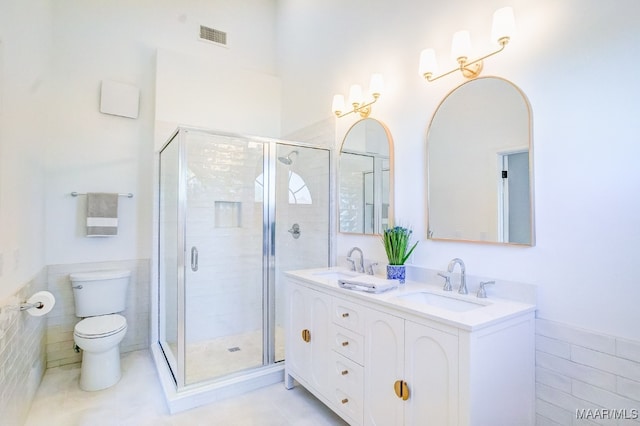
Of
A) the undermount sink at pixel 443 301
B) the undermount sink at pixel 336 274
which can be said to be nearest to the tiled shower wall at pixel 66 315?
the undermount sink at pixel 336 274

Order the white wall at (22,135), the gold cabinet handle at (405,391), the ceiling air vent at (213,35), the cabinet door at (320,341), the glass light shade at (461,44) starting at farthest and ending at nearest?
the ceiling air vent at (213,35), the cabinet door at (320,341), the glass light shade at (461,44), the white wall at (22,135), the gold cabinet handle at (405,391)

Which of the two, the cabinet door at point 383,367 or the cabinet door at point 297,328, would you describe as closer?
the cabinet door at point 383,367

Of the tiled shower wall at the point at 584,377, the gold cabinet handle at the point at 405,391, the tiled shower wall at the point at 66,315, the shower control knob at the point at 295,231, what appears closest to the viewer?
the tiled shower wall at the point at 584,377

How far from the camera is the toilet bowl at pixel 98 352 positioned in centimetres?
240

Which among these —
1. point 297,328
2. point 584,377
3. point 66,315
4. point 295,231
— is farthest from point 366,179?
point 66,315

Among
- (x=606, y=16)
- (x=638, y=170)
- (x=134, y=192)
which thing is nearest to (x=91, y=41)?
(x=134, y=192)

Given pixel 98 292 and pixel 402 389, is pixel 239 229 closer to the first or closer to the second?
pixel 98 292

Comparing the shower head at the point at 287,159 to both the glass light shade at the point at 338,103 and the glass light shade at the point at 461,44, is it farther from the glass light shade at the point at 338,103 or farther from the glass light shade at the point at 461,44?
the glass light shade at the point at 461,44

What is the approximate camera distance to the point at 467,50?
177 cm

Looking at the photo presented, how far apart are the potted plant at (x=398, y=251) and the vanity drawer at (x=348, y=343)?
457 mm

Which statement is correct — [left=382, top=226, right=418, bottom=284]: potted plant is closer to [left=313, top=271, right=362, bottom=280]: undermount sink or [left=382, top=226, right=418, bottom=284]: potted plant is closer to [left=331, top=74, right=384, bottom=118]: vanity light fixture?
[left=313, top=271, right=362, bottom=280]: undermount sink

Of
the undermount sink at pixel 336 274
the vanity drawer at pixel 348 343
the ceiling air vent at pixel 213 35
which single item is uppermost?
the ceiling air vent at pixel 213 35

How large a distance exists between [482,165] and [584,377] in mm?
1059

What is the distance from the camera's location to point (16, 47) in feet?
5.90
